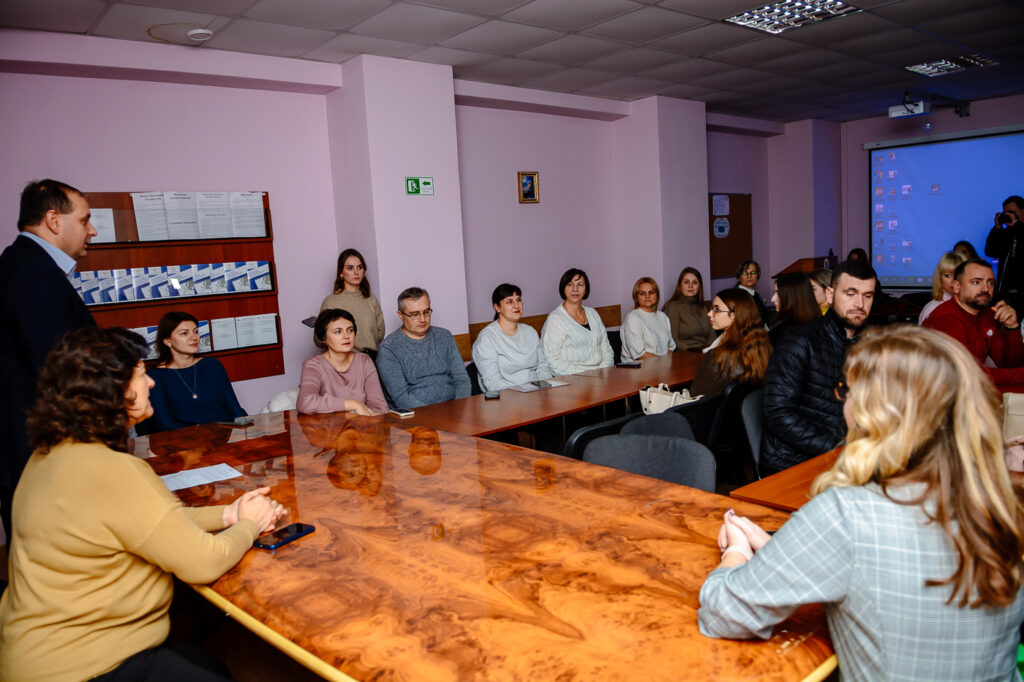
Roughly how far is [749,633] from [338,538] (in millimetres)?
1040

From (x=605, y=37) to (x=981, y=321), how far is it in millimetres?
3069

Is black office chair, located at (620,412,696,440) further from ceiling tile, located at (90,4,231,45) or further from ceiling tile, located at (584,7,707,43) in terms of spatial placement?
ceiling tile, located at (90,4,231,45)

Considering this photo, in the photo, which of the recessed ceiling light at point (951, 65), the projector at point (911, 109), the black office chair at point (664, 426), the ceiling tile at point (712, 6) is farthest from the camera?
the projector at point (911, 109)

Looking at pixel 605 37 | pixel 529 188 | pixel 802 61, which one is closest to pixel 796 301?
pixel 605 37

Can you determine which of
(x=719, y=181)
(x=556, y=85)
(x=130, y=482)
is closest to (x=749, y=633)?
(x=130, y=482)

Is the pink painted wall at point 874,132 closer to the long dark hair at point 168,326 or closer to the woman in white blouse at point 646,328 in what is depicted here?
the woman in white blouse at point 646,328

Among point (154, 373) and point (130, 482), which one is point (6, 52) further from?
point (130, 482)

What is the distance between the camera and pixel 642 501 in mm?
1875

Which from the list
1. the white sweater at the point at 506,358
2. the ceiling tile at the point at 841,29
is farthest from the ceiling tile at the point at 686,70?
the white sweater at the point at 506,358

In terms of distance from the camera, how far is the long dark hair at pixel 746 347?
11.5 ft

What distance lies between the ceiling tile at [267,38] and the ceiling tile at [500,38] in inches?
35.8

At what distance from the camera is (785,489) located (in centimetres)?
205

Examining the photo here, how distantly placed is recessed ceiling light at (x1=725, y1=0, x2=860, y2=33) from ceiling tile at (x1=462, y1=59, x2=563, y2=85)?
1.53 meters

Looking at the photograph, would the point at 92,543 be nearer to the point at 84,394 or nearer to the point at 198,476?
the point at 84,394
